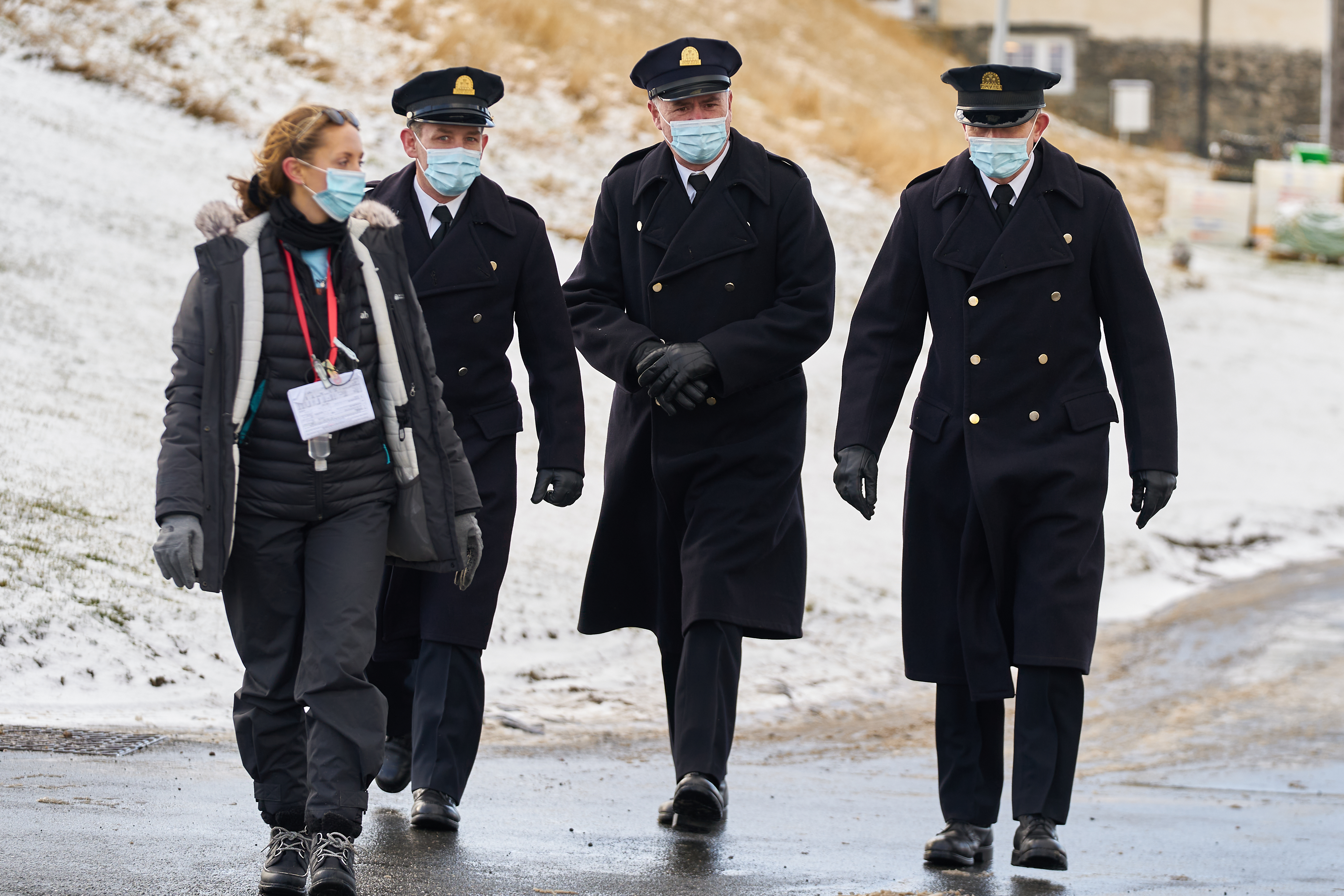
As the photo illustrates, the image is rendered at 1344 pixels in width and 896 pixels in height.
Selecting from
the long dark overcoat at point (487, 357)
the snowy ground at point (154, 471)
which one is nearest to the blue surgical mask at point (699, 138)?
the long dark overcoat at point (487, 357)

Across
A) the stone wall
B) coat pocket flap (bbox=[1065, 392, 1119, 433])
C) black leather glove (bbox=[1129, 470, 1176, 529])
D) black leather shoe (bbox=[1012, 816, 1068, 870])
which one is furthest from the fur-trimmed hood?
the stone wall

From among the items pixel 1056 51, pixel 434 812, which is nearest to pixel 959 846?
pixel 434 812

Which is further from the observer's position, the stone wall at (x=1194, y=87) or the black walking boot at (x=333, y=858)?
the stone wall at (x=1194, y=87)

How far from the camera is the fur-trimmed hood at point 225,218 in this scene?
14.4 ft

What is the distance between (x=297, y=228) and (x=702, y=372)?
1624 mm

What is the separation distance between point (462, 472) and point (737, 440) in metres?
1.34

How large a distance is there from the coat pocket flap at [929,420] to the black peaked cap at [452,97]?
1648 mm

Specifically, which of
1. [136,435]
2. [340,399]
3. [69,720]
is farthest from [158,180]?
[340,399]

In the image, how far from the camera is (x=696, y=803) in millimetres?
5383

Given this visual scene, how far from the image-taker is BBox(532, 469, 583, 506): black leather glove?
5699mm

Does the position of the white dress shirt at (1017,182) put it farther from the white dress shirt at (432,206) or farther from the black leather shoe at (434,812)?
the black leather shoe at (434,812)

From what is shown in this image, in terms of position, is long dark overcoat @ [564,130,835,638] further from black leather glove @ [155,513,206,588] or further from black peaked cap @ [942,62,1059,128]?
black leather glove @ [155,513,206,588]

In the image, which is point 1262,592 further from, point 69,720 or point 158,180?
point 158,180

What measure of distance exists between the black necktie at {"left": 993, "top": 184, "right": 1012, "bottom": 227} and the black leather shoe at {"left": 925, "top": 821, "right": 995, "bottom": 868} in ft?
6.01
